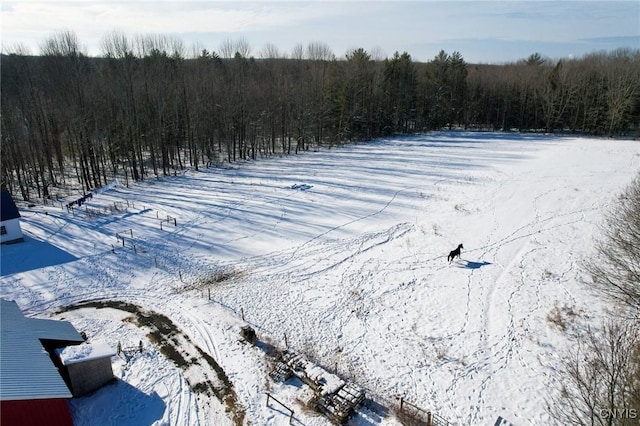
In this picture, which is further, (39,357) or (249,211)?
(249,211)

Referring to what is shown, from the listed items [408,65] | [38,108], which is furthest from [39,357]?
[408,65]

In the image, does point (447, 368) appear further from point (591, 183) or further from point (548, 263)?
point (591, 183)

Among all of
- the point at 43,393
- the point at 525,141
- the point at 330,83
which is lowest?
the point at 43,393

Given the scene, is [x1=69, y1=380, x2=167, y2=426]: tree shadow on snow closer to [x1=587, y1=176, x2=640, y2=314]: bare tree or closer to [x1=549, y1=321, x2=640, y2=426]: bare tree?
[x1=549, y1=321, x2=640, y2=426]: bare tree

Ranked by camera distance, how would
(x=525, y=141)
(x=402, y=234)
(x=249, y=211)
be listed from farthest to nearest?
(x=525, y=141), (x=249, y=211), (x=402, y=234)

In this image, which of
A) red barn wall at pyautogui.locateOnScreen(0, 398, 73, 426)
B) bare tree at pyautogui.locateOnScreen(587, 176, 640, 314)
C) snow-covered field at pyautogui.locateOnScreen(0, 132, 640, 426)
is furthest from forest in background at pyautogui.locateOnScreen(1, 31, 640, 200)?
bare tree at pyautogui.locateOnScreen(587, 176, 640, 314)

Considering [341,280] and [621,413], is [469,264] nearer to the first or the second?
[341,280]
